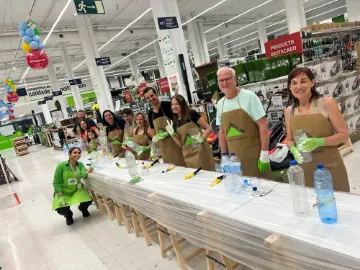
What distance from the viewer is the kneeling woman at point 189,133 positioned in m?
3.10

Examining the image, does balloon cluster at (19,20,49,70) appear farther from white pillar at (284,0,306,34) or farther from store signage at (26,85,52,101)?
store signage at (26,85,52,101)

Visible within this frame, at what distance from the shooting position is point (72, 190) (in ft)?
14.6

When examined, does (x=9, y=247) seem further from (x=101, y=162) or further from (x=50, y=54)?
(x=50, y=54)

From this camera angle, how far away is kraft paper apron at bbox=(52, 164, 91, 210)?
4332mm

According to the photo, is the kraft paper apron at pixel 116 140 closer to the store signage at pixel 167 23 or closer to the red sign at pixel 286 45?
the red sign at pixel 286 45

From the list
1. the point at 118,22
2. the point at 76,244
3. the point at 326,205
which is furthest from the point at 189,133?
the point at 118,22

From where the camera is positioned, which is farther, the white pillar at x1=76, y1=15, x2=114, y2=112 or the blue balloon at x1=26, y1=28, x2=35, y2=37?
the white pillar at x1=76, y1=15, x2=114, y2=112

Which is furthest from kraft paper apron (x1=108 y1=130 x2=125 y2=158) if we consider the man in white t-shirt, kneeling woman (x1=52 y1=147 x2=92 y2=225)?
the man in white t-shirt

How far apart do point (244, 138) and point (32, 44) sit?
20.1 feet

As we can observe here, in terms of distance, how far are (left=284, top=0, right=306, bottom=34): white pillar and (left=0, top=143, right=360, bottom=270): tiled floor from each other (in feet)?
27.4

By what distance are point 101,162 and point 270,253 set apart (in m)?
3.47

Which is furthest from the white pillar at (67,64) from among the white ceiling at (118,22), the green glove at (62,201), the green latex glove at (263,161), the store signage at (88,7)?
the green latex glove at (263,161)

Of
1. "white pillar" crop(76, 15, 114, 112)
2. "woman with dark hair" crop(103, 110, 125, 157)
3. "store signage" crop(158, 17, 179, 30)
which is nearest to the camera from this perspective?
"woman with dark hair" crop(103, 110, 125, 157)

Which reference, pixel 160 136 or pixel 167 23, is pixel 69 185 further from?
pixel 167 23
